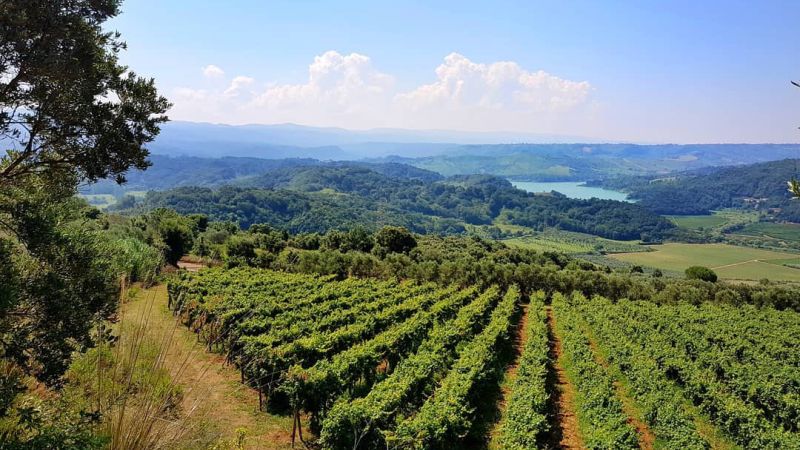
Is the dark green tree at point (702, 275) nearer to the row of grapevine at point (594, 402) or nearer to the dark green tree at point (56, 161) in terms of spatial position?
the row of grapevine at point (594, 402)

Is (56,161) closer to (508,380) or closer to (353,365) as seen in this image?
(353,365)

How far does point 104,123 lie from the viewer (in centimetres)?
809

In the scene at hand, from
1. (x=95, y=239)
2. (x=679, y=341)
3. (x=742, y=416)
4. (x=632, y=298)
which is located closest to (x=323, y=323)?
(x=95, y=239)

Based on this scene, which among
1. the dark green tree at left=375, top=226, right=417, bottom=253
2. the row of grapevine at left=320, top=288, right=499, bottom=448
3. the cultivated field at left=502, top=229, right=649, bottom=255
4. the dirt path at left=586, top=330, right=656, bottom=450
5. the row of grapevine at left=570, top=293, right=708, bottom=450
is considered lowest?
the cultivated field at left=502, top=229, right=649, bottom=255

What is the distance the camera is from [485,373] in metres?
19.3

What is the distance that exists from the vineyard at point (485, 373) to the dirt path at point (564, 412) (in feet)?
0.44

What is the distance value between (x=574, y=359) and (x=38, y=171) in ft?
78.4

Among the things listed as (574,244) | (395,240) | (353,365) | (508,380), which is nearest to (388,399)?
(353,365)

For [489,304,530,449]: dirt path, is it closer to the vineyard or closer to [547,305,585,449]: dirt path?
the vineyard

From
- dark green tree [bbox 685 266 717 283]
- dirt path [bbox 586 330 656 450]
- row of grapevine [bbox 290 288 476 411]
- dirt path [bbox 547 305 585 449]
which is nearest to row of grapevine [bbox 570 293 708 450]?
dirt path [bbox 586 330 656 450]

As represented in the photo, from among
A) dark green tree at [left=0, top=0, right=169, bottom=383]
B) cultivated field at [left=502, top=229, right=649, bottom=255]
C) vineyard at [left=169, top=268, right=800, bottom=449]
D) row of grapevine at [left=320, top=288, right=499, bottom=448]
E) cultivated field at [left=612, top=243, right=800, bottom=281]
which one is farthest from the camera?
cultivated field at [left=502, top=229, right=649, bottom=255]

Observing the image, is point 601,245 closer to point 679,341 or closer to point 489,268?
point 489,268

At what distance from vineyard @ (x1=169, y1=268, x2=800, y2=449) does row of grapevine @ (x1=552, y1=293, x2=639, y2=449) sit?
0.07 metres

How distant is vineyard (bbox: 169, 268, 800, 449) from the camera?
46.9 feet
